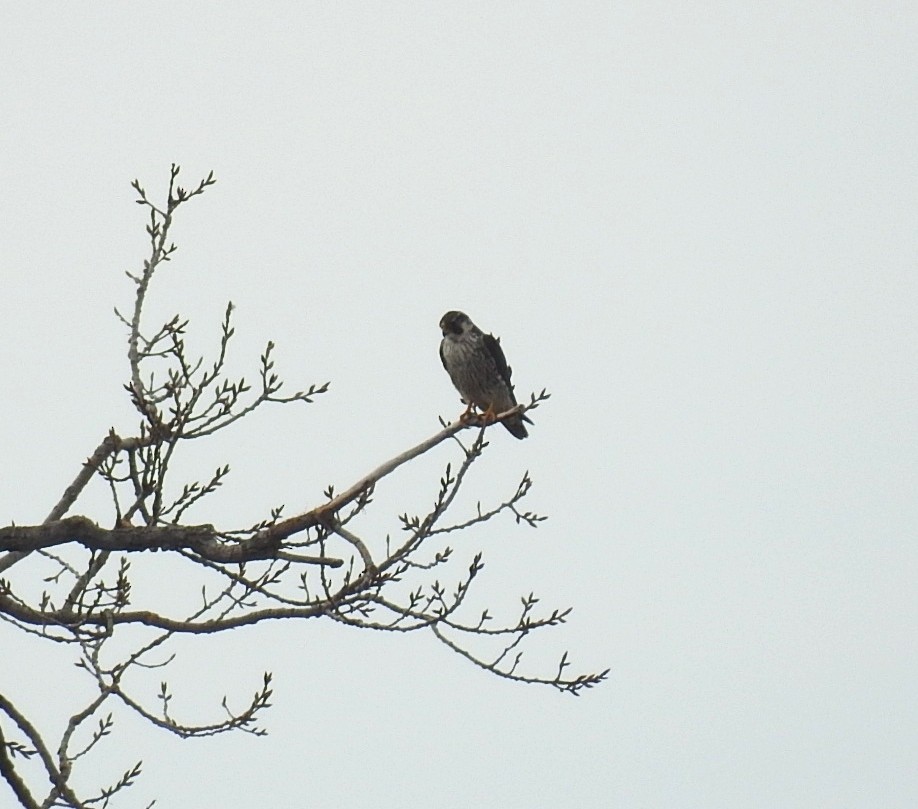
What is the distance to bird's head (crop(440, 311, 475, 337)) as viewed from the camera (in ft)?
35.2

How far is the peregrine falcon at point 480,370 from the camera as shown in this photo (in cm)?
1048

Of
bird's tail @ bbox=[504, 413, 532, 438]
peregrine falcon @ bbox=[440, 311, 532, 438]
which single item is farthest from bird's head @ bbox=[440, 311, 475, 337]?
bird's tail @ bbox=[504, 413, 532, 438]

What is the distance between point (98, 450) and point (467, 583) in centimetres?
197

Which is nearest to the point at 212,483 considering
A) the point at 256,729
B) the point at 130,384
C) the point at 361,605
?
the point at 130,384

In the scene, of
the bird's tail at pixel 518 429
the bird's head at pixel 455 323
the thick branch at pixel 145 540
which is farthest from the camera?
the bird's head at pixel 455 323

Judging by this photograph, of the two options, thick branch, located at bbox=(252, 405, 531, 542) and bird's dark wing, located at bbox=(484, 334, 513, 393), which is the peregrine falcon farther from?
thick branch, located at bbox=(252, 405, 531, 542)

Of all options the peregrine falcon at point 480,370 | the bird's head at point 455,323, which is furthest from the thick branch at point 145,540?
the bird's head at point 455,323

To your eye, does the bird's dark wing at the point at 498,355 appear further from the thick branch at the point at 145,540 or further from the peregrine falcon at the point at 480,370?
the thick branch at the point at 145,540

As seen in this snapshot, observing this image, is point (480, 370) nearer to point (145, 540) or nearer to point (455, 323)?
point (455, 323)

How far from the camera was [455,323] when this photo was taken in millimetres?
10758

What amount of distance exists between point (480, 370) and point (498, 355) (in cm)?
21

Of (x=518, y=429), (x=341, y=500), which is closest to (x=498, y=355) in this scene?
(x=518, y=429)

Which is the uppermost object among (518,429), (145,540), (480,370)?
(480,370)

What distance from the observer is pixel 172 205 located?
Answer: 5785mm
